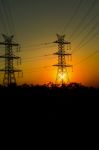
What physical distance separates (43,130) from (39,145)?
7.69 ft

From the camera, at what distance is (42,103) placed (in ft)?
65.9

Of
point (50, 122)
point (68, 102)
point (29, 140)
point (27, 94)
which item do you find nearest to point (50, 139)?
point (29, 140)

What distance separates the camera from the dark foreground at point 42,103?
57.4ft

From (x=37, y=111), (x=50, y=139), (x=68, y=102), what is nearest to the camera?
(x=50, y=139)

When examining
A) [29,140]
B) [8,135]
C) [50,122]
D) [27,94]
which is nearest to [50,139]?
[29,140]

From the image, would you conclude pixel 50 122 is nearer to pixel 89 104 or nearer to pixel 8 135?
pixel 8 135

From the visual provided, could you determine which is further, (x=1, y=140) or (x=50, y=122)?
(x=50, y=122)

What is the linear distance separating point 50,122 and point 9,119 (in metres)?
2.18

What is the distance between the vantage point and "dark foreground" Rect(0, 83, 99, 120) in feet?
57.4

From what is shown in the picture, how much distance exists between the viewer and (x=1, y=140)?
12672mm

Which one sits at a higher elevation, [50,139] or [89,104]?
[89,104]

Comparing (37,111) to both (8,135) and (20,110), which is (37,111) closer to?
(20,110)

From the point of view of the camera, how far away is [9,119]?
16266 millimetres

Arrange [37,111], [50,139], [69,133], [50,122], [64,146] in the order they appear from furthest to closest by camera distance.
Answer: [37,111] → [50,122] → [69,133] → [50,139] → [64,146]
